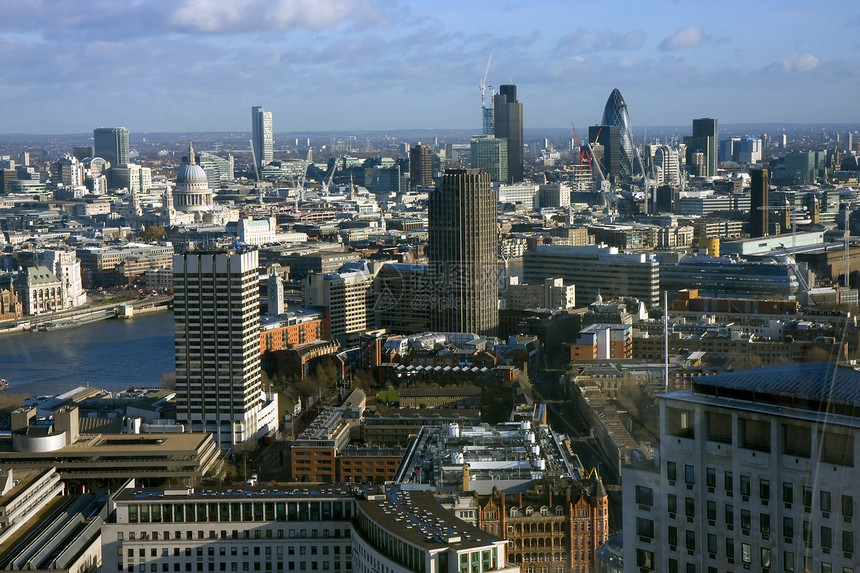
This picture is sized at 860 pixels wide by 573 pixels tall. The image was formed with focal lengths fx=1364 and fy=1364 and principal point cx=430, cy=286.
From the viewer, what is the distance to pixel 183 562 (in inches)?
202

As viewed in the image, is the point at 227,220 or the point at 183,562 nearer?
Answer: the point at 183,562

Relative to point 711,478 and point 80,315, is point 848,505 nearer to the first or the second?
point 711,478

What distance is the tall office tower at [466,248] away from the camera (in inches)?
509

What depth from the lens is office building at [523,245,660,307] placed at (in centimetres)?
1455

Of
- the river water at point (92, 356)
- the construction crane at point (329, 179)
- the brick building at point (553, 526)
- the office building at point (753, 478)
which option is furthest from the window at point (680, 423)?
the construction crane at point (329, 179)

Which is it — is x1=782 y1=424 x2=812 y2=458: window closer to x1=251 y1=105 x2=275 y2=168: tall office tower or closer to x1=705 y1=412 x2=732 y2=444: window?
x1=705 y1=412 x2=732 y2=444: window

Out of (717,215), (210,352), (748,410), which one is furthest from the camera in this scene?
(717,215)

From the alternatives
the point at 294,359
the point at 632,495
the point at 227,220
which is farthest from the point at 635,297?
the point at 227,220

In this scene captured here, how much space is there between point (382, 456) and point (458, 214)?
5709 mm

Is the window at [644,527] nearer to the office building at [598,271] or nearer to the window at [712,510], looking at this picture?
the window at [712,510]

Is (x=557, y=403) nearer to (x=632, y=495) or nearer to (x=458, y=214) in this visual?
(x=458, y=214)

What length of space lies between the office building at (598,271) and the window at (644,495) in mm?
11795

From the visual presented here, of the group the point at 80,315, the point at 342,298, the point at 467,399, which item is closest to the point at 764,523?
the point at 467,399

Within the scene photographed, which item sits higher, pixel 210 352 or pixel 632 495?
pixel 632 495
